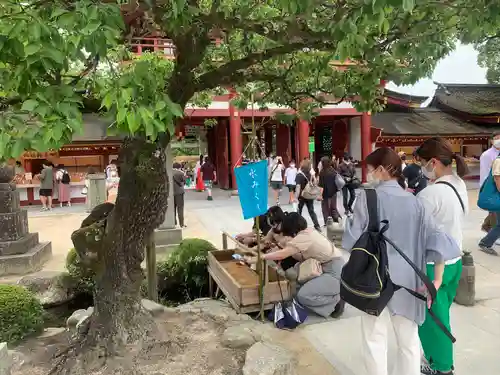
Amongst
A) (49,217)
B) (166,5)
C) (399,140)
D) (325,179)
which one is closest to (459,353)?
(166,5)

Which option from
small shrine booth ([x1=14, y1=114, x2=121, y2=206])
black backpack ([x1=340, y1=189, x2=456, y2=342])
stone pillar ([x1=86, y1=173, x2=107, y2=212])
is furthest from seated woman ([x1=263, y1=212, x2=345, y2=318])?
small shrine booth ([x1=14, y1=114, x2=121, y2=206])

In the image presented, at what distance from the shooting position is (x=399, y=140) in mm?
19453

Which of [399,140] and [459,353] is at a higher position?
[399,140]

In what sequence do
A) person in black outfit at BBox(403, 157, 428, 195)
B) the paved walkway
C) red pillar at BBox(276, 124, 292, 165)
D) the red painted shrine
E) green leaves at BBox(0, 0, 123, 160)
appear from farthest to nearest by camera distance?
1. red pillar at BBox(276, 124, 292, 165)
2. the red painted shrine
3. person in black outfit at BBox(403, 157, 428, 195)
4. the paved walkway
5. green leaves at BBox(0, 0, 123, 160)

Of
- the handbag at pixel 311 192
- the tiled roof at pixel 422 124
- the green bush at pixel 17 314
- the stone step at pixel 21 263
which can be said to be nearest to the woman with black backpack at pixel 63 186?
the stone step at pixel 21 263

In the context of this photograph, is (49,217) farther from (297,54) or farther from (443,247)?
(443,247)

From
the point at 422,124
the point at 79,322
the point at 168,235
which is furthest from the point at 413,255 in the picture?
the point at 422,124

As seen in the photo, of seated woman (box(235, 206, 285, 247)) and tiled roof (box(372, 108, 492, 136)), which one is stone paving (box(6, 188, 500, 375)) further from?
tiled roof (box(372, 108, 492, 136))

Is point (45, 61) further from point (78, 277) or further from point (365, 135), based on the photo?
point (365, 135)

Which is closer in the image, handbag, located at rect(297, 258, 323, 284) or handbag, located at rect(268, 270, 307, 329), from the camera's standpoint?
handbag, located at rect(268, 270, 307, 329)

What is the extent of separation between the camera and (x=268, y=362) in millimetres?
3201

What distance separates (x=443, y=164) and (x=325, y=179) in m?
6.40

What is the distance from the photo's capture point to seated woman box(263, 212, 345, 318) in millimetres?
4449

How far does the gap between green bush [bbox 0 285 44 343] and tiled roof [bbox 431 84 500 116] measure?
21.2 metres
